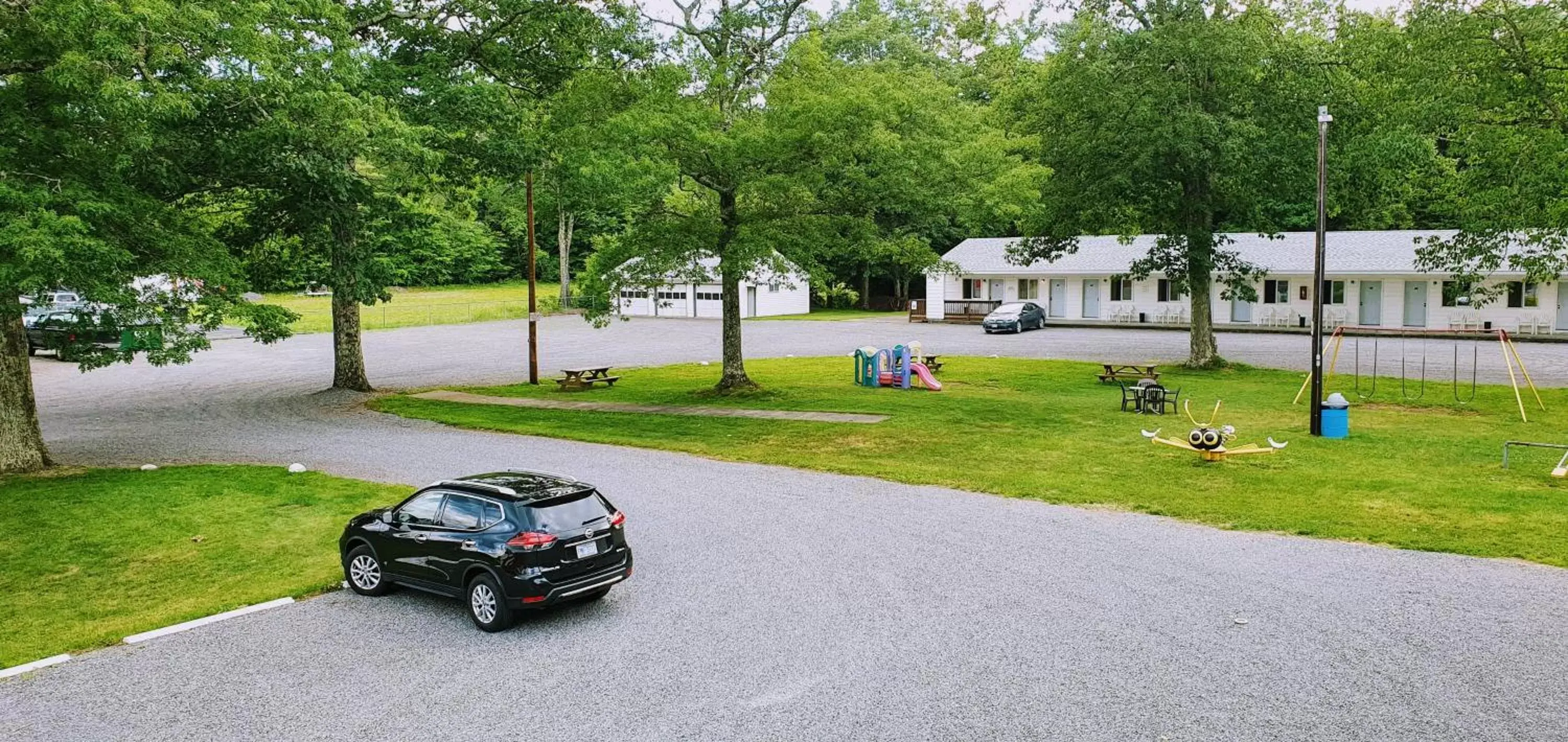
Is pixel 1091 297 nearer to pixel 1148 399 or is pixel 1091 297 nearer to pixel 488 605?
pixel 1148 399

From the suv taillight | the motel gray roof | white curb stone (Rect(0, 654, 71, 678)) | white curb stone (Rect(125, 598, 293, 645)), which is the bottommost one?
white curb stone (Rect(0, 654, 71, 678))

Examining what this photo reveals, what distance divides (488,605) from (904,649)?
4.02 m

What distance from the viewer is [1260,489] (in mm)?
15172

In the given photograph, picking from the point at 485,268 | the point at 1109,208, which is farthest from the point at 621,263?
the point at 485,268

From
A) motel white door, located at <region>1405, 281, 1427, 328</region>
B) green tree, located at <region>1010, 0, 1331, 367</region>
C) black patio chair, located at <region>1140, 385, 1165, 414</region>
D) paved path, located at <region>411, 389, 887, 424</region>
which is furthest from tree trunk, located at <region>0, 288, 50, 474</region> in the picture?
motel white door, located at <region>1405, 281, 1427, 328</region>

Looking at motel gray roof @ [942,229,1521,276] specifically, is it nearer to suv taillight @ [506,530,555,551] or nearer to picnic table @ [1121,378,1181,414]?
picnic table @ [1121,378,1181,414]

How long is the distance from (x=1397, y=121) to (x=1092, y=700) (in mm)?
23167

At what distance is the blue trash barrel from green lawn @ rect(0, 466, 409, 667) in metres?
16.9

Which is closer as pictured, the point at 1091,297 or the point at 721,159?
the point at 721,159

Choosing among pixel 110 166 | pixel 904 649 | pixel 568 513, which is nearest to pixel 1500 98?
pixel 904 649

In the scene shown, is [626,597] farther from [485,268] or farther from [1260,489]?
[485,268]

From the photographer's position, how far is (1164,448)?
1862cm

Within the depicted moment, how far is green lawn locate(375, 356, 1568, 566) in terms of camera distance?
13.4 m

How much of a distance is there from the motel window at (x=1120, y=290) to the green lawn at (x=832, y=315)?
15810mm
